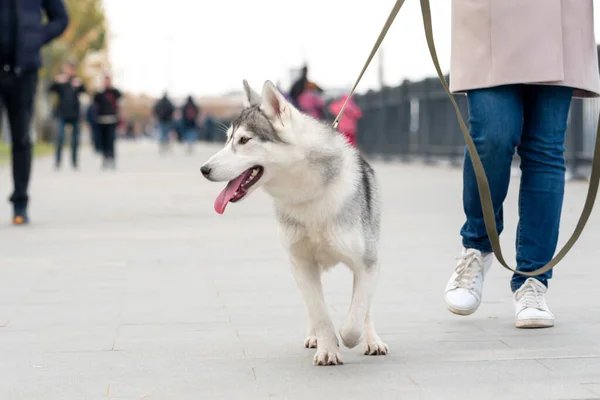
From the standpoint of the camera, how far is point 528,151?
5.36m

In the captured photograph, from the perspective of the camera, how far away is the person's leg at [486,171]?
5.21 metres

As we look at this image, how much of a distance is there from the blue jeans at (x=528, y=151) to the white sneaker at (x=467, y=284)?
18 centimetres

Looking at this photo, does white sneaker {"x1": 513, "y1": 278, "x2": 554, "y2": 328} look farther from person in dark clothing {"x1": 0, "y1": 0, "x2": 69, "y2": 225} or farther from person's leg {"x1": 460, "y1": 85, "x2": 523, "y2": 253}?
person in dark clothing {"x1": 0, "y1": 0, "x2": 69, "y2": 225}

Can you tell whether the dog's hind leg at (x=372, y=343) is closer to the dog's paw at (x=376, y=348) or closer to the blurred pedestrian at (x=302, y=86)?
the dog's paw at (x=376, y=348)

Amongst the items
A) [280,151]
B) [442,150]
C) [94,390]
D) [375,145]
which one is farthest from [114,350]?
[375,145]

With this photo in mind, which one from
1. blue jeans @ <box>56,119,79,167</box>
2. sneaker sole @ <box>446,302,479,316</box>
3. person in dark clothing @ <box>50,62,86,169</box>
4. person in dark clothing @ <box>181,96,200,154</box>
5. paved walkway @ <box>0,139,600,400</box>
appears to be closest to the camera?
paved walkway @ <box>0,139,600,400</box>

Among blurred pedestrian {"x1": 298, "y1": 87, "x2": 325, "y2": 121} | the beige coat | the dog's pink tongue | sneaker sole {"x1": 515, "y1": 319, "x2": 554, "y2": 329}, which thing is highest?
the beige coat

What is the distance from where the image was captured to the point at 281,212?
4680mm

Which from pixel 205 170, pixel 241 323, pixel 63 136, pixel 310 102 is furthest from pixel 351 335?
pixel 63 136

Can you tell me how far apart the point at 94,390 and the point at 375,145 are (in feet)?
79.5

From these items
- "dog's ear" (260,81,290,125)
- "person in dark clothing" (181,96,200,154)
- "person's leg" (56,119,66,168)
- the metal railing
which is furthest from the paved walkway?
"person in dark clothing" (181,96,200,154)

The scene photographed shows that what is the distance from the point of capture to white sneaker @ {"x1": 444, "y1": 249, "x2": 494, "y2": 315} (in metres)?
5.39

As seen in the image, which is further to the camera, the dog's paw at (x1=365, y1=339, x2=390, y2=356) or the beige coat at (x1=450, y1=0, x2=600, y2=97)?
the beige coat at (x1=450, y1=0, x2=600, y2=97)

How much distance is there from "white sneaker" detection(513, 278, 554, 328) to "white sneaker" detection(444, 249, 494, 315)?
0.19 metres
